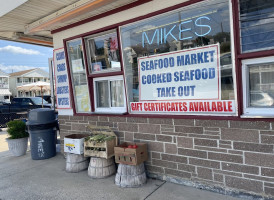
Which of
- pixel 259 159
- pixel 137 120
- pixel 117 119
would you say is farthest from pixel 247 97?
pixel 117 119

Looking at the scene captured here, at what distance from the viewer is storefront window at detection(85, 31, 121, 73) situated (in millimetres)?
4727

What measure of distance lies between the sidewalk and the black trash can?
556 mm

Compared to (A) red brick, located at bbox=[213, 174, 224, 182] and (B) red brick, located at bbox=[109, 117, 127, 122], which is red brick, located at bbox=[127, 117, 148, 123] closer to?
(B) red brick, located at bbox=[109, 117, 127, 122]

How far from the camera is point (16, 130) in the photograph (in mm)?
6453

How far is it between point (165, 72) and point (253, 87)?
1.42m

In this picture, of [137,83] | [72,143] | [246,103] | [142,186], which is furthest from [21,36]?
[246,103]

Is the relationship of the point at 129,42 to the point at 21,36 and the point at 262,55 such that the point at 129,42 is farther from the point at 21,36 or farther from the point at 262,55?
the point at 21,36

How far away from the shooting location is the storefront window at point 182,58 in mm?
3320

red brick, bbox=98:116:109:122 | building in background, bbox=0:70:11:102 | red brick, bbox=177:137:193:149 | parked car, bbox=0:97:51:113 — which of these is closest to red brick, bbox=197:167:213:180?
red brick, bbox=177:137:193:149

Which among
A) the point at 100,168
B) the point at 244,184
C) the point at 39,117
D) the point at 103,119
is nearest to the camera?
the point at 244,184

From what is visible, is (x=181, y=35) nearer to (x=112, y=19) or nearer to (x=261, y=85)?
(x=261, y=85)

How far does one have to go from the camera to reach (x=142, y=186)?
152 inches

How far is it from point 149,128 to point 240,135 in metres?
1.59

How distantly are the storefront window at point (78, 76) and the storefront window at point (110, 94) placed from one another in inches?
10.8
